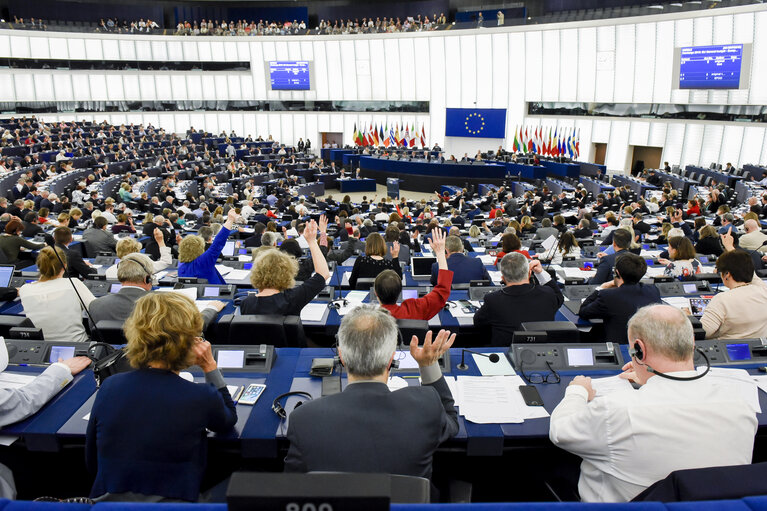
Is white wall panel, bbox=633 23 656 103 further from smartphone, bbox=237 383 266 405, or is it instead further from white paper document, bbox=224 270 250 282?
smartphone, bbox=237 383 266 405

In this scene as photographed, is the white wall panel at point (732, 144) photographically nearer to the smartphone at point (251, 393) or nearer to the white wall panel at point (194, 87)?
the smartphone at point (251, 393)

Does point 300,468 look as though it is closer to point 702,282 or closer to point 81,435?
point 81,435

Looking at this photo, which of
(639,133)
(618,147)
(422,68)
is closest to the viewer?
(639,133)

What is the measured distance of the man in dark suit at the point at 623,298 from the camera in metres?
3.55

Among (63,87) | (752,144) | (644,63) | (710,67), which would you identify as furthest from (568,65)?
(63,87)

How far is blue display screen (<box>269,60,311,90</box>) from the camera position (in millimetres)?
27078

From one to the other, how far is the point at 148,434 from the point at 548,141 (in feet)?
77.2

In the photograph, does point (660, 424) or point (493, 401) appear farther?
point (493, 401)

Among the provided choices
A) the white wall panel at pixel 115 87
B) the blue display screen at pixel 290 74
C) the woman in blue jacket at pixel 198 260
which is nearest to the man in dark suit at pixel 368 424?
the woman in blue jacket at pixel 198 260

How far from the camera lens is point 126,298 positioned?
3.45m

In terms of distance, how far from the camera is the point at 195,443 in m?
1.86

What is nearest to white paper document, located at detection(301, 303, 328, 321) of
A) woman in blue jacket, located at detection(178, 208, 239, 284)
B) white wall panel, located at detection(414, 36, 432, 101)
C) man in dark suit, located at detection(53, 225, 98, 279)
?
woman in blue jacket, located at detection(178, 208, 239, 284)

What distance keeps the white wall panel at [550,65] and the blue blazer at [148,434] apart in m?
23.5

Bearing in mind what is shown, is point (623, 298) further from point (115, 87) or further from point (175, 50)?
point (175, 50)
